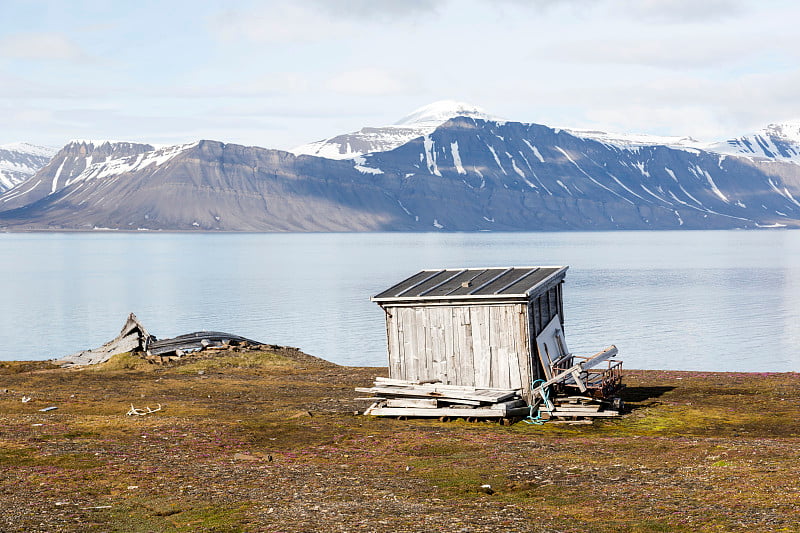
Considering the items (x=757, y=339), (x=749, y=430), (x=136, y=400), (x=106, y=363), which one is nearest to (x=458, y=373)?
(x=749, y=430)

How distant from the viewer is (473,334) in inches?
1358

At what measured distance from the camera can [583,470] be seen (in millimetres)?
23078

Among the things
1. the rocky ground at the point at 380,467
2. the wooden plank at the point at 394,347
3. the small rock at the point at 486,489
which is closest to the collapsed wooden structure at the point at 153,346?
the rocky ground at the point at 380,467

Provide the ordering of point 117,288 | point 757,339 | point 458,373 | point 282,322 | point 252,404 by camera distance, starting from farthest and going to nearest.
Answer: point 117,288 → point 282,322 → point 757,339 → point 252,404 → point 458,373

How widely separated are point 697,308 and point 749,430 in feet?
264

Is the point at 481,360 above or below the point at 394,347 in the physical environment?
below

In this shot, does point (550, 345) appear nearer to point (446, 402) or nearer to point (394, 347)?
point (446, 402)

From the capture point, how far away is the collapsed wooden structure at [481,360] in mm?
32750

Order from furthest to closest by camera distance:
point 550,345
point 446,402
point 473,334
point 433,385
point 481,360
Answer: point 550,345, point 473,334, point 481,360, point 433,385, point 446,402

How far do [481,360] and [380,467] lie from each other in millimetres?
10926

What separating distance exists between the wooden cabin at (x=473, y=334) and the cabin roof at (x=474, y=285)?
4cm

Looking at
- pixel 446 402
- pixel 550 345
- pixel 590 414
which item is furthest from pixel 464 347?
pixel 590 414

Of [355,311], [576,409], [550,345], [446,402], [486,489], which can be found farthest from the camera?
[355,311]

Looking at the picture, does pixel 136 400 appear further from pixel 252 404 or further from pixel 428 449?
pixel 428 449
